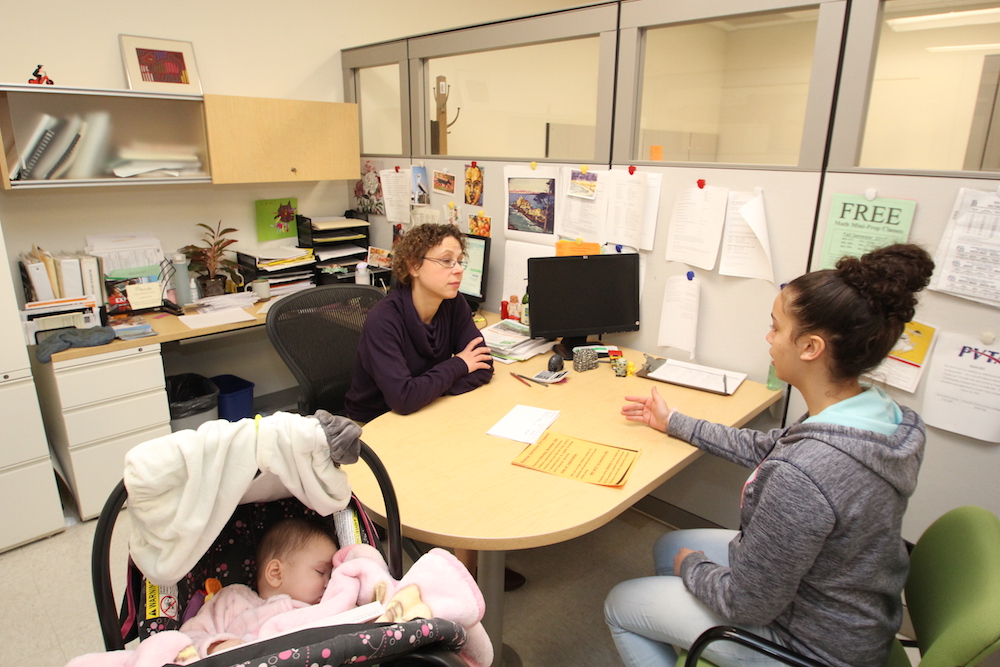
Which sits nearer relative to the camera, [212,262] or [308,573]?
[308,573]

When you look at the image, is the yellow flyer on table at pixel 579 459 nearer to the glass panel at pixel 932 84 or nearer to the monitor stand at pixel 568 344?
the monitor stand at pixel 568 344

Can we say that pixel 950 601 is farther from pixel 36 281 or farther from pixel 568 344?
pixel 36 281

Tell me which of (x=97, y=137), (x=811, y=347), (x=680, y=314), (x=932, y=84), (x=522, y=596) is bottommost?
(x=522, y=596)

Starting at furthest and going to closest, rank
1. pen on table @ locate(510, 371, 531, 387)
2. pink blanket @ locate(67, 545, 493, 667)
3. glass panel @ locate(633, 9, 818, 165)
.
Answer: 1. glass panel @ locate(633, 9, 818, 165)
2. pen on table @ locate(510, 371, 531, 387)
3. pink blanket @ locate(67, 545, 493, 667)

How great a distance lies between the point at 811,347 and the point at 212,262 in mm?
2724

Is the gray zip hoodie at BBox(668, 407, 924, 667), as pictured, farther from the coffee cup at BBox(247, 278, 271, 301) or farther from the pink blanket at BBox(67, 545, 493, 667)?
the coffee cup at BBox(247, 278, 271, 301)

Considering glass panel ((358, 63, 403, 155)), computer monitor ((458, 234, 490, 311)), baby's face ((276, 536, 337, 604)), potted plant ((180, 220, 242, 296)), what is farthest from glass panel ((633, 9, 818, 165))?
baby's face ((276, 536, 337, 604))

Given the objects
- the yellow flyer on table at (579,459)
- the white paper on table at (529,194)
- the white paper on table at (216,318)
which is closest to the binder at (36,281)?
the white paper on table at (216,318)

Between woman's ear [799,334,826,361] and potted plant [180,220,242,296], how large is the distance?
266cm

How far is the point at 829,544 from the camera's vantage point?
1.07 metres

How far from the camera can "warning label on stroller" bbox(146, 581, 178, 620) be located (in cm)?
103

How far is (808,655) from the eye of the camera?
1.13 m

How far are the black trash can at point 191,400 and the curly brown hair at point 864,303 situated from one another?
2.56m

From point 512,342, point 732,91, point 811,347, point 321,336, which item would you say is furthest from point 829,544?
point 732,91
